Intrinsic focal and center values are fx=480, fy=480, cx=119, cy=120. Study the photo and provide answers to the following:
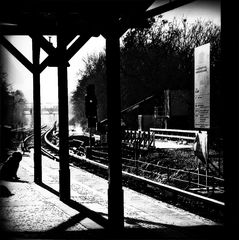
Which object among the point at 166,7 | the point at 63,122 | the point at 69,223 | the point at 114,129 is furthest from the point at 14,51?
the point at 166,7

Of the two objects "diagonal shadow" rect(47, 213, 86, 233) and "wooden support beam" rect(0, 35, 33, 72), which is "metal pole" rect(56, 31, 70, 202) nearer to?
"wooden support beam" rect(0, 35, 33, 72)

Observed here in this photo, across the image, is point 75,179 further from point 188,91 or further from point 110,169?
point 188,91

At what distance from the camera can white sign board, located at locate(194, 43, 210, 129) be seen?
809 centimetres

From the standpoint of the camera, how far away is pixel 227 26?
3.54 metres

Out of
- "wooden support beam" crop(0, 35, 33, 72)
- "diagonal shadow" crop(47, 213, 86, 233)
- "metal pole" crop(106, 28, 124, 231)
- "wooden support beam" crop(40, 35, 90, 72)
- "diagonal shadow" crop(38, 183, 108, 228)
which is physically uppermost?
"wooden support beam" crop(0, 35, 33, 72)

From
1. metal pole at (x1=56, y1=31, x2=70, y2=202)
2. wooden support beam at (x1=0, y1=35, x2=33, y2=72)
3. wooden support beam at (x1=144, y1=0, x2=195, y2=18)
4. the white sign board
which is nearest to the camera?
wooden support beam at (x1=144, y1=0, x2=195, y2=18)

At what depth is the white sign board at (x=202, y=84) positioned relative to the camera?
318 inches

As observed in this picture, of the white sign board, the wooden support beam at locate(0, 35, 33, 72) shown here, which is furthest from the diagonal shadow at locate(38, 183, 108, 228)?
the wooden support beam at locate(0, 35, 33, 72)

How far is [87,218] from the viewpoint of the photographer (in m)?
8.12

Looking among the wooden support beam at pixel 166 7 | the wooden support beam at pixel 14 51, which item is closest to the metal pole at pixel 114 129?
the wooden support beam at pixel 166 7

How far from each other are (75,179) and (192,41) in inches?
1274

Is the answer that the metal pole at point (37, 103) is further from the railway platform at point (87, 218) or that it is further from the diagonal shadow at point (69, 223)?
the diagonal shadow at point (69, 223)

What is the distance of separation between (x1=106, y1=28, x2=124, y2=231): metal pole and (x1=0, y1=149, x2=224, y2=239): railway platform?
271 mm

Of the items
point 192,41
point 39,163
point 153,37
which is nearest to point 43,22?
point 39,163
